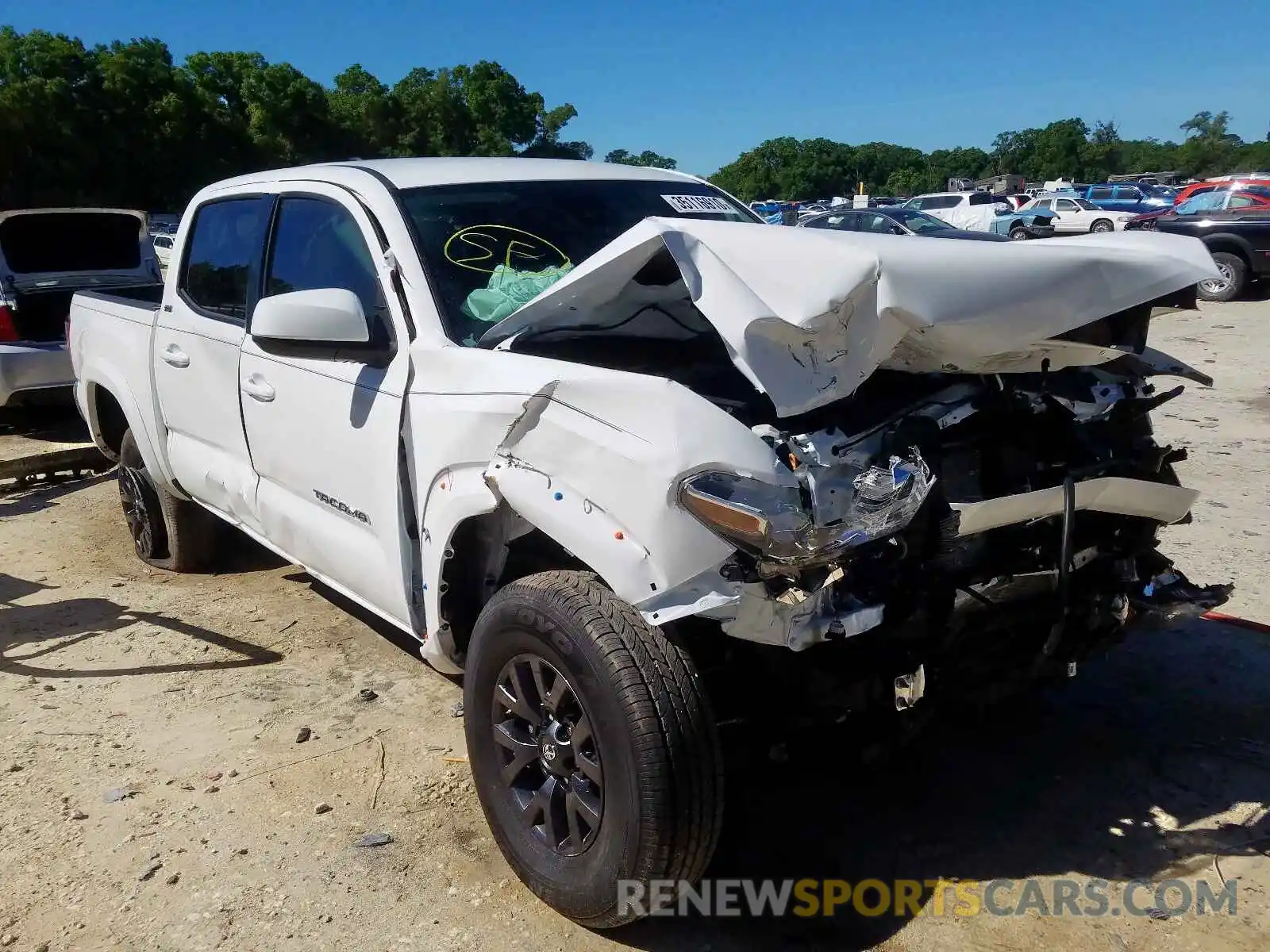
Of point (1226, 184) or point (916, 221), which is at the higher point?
point (1226, 184)

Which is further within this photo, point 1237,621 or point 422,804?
point 1237,621

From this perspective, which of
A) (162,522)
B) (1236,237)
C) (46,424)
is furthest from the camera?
(1236,237)

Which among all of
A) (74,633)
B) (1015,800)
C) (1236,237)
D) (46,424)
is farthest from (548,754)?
(1236,237)

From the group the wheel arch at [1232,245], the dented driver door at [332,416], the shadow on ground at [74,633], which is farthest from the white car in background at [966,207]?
the dented driver door at [332,416]

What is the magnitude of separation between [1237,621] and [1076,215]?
2855 cm

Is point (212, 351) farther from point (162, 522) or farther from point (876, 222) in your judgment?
point (876, 222)

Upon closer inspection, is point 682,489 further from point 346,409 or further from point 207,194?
point 207,194

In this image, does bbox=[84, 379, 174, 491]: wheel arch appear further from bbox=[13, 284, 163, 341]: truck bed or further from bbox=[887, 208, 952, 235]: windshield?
bbox=[887, 208, 952, 235]: windshield

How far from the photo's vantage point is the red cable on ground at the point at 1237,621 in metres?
4.17

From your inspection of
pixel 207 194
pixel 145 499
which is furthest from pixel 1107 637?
pixel 145 499

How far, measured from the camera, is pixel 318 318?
9.83 ft

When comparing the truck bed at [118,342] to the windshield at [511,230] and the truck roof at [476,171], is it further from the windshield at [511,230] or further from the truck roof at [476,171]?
the windshield at [511,230]

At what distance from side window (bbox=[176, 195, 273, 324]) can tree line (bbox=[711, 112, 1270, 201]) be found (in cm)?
8138

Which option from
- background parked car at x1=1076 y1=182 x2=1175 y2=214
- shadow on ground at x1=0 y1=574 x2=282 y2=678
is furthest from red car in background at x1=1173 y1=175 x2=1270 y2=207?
shadow on ground at x1=0 y1=574 x2=282 y2=678
